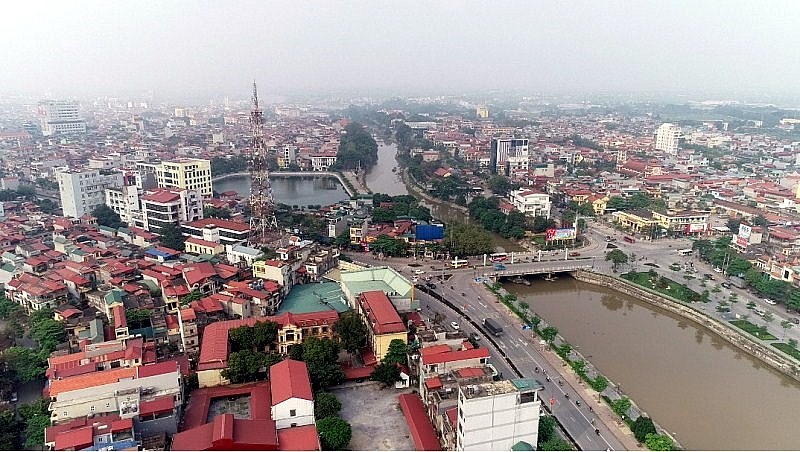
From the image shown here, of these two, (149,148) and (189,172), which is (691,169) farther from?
(149,148)

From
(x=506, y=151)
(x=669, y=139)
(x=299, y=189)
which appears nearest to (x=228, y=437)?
(x=299, y=189)

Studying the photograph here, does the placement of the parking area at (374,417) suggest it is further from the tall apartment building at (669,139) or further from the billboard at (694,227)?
the tall apartment building at (669,139)

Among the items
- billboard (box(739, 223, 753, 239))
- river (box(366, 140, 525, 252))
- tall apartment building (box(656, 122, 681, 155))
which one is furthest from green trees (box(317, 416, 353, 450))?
tall apartment building (box(656, 122, 681, 155))

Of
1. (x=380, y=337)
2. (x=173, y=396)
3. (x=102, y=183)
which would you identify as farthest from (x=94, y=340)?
(x=102, y=183)

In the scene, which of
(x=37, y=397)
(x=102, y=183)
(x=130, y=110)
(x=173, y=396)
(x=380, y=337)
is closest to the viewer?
(x=173, y=396)

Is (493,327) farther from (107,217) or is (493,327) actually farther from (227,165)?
(227,165)

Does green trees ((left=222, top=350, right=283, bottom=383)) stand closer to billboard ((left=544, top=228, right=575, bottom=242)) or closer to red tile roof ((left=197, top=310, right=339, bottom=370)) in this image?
red tile roof ((left=197, top=310, right=339, bottom=370))
